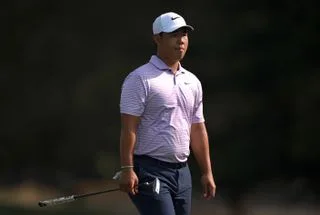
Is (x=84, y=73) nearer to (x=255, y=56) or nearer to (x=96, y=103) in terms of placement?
(x=96, y=103)

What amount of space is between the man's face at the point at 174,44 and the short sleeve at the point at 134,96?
9.2 inches

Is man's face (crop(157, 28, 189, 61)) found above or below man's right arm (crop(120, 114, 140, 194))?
above

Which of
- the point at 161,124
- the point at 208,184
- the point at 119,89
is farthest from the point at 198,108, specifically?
the point at 119,89

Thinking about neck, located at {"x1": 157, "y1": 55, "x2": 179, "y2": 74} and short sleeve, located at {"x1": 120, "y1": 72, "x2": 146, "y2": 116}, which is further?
neck, located at {"x1": 157, "y1": 55, "x2": 179, "y2": 74}

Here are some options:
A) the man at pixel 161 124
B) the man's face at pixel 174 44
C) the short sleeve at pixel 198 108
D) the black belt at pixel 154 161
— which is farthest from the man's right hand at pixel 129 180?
the man's face at pixel 174 44

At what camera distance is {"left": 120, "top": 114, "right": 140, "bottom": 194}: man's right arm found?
17.2ft

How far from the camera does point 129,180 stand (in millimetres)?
5234

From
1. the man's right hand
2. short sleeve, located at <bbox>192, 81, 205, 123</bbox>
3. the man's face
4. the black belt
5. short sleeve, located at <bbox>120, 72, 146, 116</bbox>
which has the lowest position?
the man's right hand

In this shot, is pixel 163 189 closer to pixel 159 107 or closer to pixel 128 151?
pixel 128 151

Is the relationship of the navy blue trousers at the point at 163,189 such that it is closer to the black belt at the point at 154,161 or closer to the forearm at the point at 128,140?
the black belt at the point at 154,161

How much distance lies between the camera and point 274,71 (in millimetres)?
12688

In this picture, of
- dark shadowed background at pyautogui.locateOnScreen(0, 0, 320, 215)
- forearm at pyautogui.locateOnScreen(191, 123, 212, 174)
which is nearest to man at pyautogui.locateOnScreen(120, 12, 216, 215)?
forearm at pyautogui.locateOnScreen(191, 123, 212, 174)

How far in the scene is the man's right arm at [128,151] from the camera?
525 centimetres

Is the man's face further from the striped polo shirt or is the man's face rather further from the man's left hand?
the man's left hand
